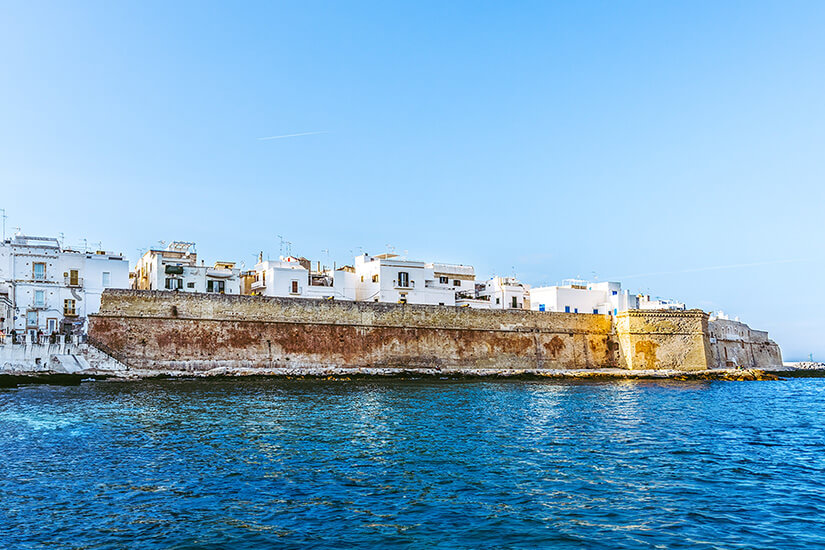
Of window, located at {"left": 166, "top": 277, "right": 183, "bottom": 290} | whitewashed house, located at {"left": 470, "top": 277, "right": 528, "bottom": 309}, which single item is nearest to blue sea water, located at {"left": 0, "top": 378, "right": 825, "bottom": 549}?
window, located at {"left": 166, "top": 277, "right": 183, "bottom": 290}

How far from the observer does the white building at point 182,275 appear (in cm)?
3716

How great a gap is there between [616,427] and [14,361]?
76.3ft

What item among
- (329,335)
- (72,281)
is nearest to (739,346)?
(329,335)

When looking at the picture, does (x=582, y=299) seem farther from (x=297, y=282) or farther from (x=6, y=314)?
(x=6, y=314)

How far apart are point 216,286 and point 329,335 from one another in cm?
824

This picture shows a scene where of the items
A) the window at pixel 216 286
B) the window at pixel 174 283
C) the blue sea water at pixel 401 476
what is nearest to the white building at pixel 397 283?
the window at pixel 216 286

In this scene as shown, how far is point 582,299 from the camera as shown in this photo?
1775 inches

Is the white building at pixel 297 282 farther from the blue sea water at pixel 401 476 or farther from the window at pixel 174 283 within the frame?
the blue sea water at pixel 401 476

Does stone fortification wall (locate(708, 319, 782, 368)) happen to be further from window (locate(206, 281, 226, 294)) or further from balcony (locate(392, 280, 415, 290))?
window (locate(206, 281, 226, 294))

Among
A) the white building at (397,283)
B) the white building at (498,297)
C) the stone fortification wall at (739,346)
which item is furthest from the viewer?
the white building at (498,297)

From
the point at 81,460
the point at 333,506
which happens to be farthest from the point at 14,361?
the point at 333,506

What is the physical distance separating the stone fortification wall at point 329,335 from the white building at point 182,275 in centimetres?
433

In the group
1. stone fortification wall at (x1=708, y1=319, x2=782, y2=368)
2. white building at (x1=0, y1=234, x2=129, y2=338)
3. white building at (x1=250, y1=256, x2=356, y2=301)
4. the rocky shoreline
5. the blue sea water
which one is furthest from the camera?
stone fortification wall at (x1=708, y1=319, x2=782, y2=368)

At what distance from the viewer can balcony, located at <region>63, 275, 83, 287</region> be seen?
33.0 metres
